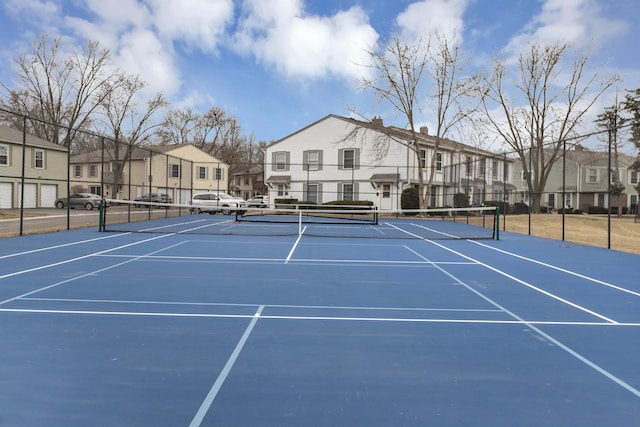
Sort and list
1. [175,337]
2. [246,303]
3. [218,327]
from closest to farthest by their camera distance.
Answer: [175,337] → [218,327] → [246,303]

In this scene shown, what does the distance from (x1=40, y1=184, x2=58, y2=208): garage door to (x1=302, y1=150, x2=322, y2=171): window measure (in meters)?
20.4

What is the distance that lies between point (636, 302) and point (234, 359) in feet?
19.7

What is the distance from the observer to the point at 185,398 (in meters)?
3.42


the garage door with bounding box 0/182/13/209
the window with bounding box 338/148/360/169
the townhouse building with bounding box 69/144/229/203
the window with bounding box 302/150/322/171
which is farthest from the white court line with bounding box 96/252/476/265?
the townhouse building with bounding box 69/144/229/203

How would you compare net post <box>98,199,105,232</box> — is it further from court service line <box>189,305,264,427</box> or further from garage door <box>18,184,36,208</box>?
garage door <box>18,184,36,208</box>

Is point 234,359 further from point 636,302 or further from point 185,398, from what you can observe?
point 636,302

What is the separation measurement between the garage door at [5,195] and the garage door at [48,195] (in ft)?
7.46

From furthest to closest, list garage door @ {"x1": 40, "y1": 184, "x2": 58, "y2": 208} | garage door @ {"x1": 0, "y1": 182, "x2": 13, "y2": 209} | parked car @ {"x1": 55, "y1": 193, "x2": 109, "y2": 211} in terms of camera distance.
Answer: parked car @ {"x1": 55, "y1": 193, "x2": 109, "y2": 211} < garage door @ {"x1": 40, "y1": 184, "x2": 58, "y2": 208} < garage door @ {"x1": 0, "y1": 182, "x2": 13, "y2": 209}

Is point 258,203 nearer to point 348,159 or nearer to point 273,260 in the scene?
point 348,159

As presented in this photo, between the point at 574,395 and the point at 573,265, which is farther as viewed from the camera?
the point at 573,265

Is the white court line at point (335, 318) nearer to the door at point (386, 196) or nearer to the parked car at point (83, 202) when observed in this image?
the door at point (386, 196)

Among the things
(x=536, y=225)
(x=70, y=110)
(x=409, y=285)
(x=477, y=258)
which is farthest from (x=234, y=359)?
(x=70, y=110)

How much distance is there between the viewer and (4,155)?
35.8 metres

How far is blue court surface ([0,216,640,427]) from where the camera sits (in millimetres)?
3287
